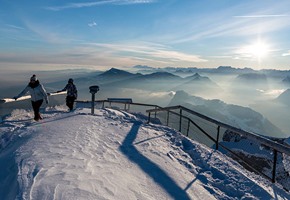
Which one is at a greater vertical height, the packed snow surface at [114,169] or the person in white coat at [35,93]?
the person in white coat at [35,93]

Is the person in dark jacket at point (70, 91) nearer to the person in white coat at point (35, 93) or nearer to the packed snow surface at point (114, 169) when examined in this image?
the person in white coat at point (35, 93)

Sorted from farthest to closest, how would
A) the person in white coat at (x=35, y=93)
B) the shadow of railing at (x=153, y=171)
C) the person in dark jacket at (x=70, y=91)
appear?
the person in dark jacket at (x=70, y=91) → the person in white coat at (x=35, y=93) → the shadow of railing at (x=153, y=171)

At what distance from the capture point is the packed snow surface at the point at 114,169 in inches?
173

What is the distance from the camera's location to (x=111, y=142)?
7527 millimetres

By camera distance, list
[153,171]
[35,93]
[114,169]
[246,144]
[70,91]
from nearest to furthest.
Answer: [114,169], [153,171], [35,93], [70,91], [246,144]

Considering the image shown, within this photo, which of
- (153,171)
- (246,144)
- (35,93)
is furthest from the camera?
(246,144)

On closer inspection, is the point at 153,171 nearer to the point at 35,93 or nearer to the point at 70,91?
the point at 35,93

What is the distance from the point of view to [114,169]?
5.41 m

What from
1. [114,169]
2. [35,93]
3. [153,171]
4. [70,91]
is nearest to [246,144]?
[70,91]

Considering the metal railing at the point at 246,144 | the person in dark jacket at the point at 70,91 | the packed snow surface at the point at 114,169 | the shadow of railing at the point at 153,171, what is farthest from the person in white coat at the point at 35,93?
the shadow of railing at the point at 153,171

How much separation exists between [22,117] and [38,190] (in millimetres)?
8701

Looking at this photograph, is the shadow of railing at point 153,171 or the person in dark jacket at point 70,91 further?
the person in dark jacket at point 70,91

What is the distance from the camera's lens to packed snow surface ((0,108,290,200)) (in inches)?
173

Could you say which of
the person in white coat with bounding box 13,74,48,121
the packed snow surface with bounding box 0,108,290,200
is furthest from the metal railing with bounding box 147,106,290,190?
the person in white coat with bounding box 13,74,48,121
